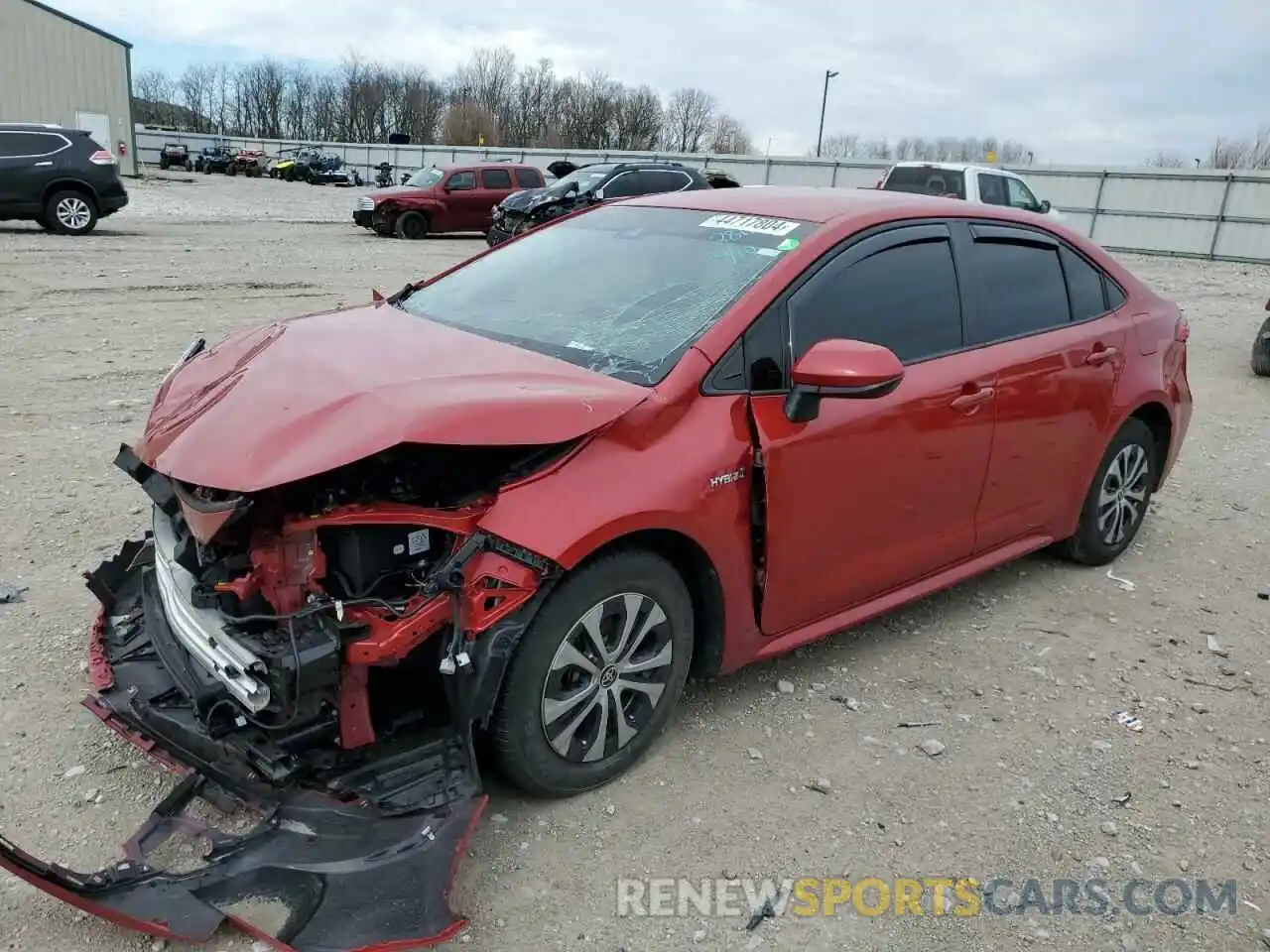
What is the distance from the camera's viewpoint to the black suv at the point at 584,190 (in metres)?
17.2

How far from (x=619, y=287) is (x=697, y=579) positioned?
1.12 m

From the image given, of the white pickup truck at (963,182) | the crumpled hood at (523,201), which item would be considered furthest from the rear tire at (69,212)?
the white pickup truck at (963,182)

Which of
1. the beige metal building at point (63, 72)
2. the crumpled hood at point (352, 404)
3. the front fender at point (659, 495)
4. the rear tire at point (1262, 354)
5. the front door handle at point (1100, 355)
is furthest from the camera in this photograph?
the beige metal building at point (63, 72)

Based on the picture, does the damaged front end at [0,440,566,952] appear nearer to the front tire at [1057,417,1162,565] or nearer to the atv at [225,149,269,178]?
the front tire at [1057,417,1162,565]

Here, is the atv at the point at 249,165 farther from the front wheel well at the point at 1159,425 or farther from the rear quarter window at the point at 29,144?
the front wheel well at the point at 1159,425

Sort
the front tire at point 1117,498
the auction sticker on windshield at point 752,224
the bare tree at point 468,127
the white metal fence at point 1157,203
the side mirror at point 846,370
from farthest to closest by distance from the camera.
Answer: the bare tree at point 468,127 < the white metal fence at point 1157,203 < the front tire at point 1117,498 < the auction sticker on windshield at point 752,224 < the side mirror at point 846,370

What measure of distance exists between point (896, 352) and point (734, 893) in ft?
6.27

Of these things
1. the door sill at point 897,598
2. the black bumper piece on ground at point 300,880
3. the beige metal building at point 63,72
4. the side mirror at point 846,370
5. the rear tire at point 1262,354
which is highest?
the beige metal building at point 63,72

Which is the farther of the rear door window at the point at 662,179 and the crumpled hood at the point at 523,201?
the rear door window at the point at 662,179

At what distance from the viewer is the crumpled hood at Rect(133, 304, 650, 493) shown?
8.02 ft

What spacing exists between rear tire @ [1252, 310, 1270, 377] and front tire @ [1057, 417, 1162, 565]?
5997 mm

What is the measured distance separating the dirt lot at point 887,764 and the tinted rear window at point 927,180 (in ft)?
37.4

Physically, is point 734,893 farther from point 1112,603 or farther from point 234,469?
point 1112,603

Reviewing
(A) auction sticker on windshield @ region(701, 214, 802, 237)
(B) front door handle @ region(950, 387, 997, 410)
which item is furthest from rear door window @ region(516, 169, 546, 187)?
(B) front door handle @ region(950, 387, 997, 410)
